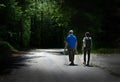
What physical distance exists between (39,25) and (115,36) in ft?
249

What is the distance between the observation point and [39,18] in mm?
85812

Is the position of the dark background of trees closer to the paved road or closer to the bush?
the paved road

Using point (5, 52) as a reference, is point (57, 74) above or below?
above

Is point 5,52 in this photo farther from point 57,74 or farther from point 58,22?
point 58,22

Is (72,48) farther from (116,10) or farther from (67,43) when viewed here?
(116,10)

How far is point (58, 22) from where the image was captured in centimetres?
5597

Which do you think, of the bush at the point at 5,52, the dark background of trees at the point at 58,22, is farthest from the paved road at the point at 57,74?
the bush at the point at 5,52

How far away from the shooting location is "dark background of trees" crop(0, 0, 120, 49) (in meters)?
7.11

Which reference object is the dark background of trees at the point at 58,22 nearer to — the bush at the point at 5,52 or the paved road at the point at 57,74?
the paved road at the point at 57,74

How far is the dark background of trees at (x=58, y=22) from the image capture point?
7108mm

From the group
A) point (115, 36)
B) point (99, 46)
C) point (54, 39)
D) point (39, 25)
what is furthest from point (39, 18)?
point (115, 36)

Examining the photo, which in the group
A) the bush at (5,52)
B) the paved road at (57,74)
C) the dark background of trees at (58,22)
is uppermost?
the dark background of trees at (58,22)

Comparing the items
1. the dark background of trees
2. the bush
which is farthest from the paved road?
the bush

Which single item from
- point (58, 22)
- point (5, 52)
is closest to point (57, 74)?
point (5, 52)
